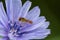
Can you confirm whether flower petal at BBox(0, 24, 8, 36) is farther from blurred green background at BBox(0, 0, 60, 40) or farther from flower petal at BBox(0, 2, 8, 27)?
blurred green background at BBox(0, 0, 60, 40)

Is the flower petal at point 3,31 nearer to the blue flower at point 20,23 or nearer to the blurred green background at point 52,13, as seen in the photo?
the blue flower at point 20,23

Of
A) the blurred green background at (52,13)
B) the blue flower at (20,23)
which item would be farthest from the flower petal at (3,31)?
the blurred green background at (52,13)

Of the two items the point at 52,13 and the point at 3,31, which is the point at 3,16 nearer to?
the point at 3,31

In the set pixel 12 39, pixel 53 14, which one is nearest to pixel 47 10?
pixel 53 14

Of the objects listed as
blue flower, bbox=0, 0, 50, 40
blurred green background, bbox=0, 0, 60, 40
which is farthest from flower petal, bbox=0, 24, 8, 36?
blurred green background, bbox=0, 0, 60, 40

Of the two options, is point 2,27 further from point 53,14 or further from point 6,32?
point 53,14

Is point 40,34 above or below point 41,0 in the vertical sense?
below

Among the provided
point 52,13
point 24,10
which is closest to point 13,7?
point 24,10
